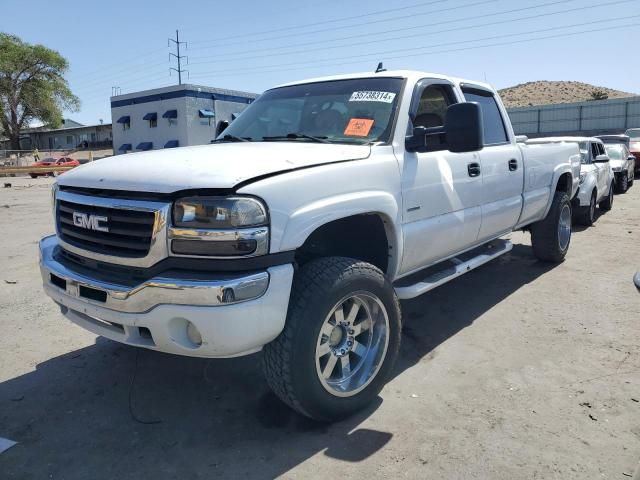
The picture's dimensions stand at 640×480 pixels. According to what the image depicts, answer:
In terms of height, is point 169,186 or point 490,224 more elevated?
point 169,186

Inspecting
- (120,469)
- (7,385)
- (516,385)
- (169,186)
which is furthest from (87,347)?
(516,385)

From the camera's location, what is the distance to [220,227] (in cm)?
240

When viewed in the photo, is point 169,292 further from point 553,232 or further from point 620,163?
point 620,163

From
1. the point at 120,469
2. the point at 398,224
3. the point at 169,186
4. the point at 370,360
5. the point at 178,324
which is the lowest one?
the point at 120,469

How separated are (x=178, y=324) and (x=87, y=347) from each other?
1.98 m

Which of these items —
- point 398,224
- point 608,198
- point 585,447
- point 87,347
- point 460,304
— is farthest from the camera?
point 608,198

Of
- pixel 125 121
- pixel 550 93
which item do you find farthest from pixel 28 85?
pixel 550 93

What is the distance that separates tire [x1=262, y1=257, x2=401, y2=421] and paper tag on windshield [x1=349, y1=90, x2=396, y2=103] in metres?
1.31

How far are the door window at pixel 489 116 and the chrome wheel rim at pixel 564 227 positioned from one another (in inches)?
67.5

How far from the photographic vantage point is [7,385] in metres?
3.40

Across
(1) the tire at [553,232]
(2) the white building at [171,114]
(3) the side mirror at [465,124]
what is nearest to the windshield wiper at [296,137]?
(3) the side mirror at [465,124]

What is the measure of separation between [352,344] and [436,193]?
1283 mm

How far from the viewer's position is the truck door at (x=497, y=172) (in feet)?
14.3

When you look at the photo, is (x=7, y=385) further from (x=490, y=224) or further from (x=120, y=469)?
(x=490, y=224)
